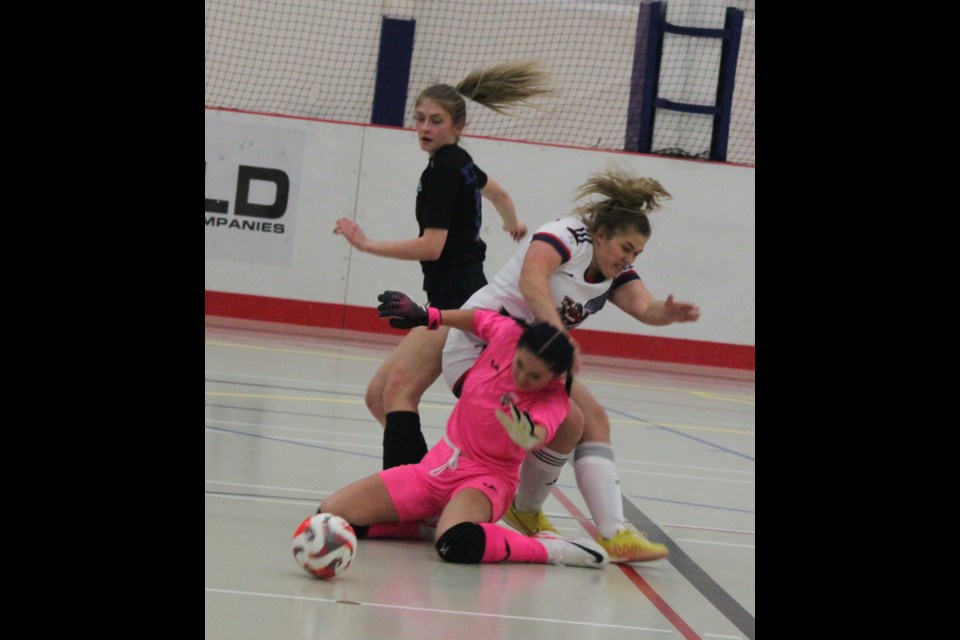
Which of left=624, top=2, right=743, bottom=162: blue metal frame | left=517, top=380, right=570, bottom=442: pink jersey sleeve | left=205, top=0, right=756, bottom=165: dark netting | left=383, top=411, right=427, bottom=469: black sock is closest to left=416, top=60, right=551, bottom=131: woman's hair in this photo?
left=383, top=411, right=427, bottom=469: black sock

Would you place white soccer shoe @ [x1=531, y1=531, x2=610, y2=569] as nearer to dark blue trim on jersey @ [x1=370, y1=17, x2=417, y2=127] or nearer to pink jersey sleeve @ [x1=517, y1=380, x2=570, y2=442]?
pink jersey sleeve @ [x1=517, y1=380, x2=570, y2=442]

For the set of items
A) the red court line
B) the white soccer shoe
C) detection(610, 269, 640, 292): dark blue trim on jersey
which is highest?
detection(610, 269, 640, 292): dark blue trim on jersey

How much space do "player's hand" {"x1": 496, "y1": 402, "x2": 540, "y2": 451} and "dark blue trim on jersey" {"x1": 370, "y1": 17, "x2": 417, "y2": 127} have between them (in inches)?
321

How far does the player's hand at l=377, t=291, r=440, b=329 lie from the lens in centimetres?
406

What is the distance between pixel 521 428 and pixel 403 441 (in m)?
0.72

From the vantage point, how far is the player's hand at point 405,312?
13.3 ft

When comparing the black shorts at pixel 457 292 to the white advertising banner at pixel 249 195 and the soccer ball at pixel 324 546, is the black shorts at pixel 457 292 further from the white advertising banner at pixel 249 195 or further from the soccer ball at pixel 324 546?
the white advertising banner at pixel 249 195

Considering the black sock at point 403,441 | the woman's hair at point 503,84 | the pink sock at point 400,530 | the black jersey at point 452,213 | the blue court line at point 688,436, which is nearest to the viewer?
the pink sock at point 400,530

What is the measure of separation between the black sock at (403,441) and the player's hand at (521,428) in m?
0.63

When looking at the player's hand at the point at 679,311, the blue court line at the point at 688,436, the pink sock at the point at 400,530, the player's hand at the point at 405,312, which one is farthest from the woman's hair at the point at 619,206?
the blue court line at the point at 688,436
